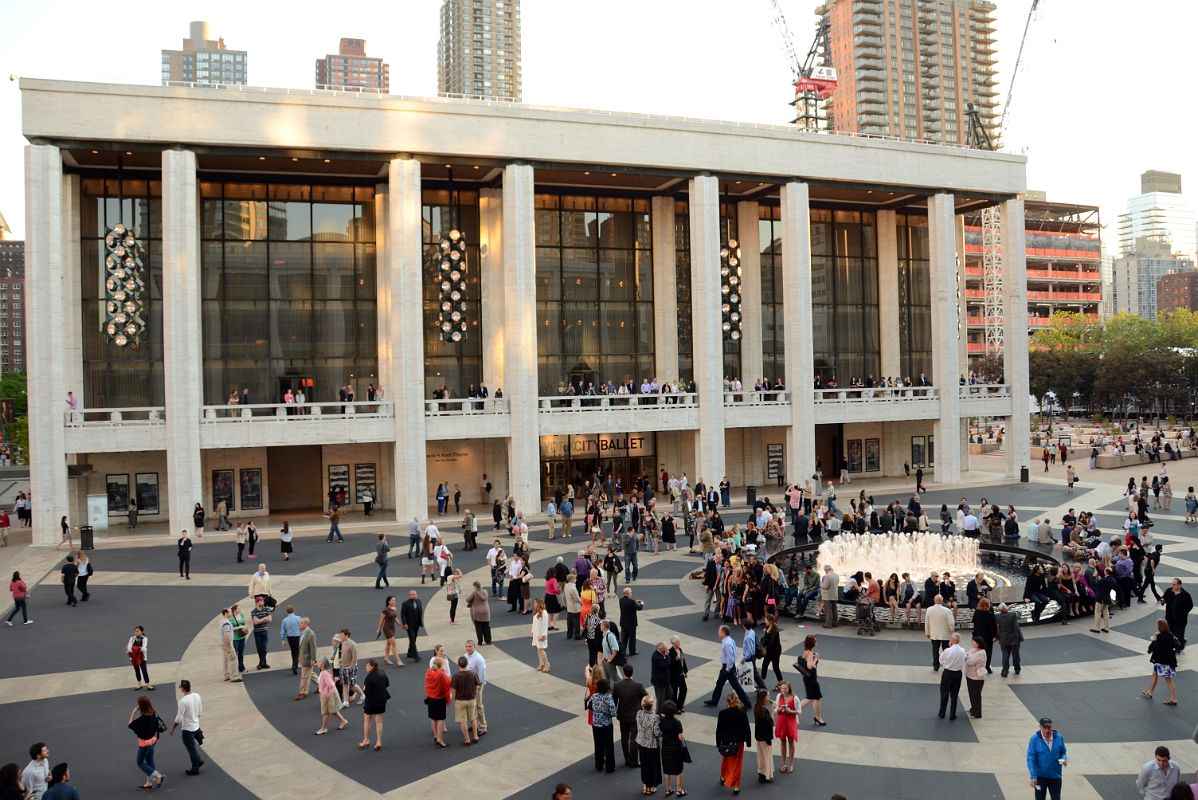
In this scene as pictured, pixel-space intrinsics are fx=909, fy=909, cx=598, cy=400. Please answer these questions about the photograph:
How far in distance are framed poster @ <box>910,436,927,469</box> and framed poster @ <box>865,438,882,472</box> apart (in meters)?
2.29

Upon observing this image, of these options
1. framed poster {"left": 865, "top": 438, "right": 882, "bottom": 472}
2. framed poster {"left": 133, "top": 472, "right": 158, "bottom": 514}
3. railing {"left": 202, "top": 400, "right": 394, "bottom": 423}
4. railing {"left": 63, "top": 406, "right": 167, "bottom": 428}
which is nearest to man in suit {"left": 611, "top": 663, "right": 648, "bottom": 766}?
railing {"left": 202, "top": 400, "right": 394, "bottom": 423}

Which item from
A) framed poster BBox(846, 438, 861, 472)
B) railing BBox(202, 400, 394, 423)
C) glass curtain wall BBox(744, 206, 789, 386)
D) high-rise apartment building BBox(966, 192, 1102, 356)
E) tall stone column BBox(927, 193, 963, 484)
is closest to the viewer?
railing BBox(202, 400, 394, 423)

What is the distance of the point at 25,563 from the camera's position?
3447 centimetres

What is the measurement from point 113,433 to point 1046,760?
39.0 metres

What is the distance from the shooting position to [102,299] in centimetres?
4559

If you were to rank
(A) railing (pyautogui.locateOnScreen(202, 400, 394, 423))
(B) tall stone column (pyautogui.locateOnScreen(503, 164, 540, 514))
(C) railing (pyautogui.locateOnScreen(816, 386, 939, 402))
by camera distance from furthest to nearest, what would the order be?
(C) railing (pyautogui.locateOnScreen(816, 386, 939, 402)), (B) tall stone column (pyautogui.locateOnScreen(503, 164, 540, 514)), (A) railing (pyautogui.locateOnScreen(202, 400, 394, 423))

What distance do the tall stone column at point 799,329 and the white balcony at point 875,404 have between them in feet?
4.45

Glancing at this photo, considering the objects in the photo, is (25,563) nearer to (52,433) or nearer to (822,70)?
(52,433)

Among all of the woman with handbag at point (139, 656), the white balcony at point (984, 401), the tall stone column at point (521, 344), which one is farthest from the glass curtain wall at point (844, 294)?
the woman with handbag at point (139, 656)

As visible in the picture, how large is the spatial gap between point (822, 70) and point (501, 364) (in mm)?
47676

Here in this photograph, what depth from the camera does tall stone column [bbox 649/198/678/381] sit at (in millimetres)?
53375

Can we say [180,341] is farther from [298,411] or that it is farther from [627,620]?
[627,620]

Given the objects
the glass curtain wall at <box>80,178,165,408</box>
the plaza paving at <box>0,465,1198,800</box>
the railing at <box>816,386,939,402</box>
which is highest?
the glass curtain wall at <box>80,178,165,408</box>

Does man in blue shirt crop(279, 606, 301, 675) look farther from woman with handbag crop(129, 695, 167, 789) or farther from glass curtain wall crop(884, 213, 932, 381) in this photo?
Result: glass curtain wall crop(884, 213, 932, 381)
